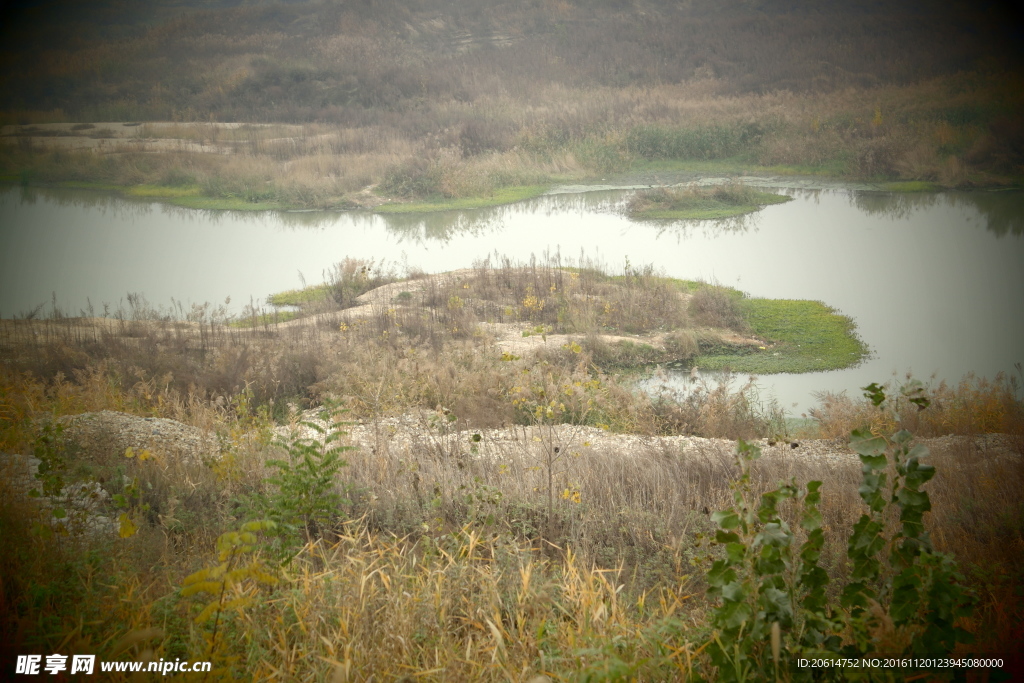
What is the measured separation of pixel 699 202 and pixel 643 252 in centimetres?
Answer: 401

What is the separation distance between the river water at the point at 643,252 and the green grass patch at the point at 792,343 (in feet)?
0.93

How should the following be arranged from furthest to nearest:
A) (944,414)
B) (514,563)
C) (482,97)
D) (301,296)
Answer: (482,97), (301,296), (944,414), (514,563)

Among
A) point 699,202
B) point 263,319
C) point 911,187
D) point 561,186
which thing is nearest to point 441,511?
point 263,319

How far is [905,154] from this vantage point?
60.0ft

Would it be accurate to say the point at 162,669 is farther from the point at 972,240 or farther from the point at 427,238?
the point at 972,240

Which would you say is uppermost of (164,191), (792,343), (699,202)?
(164,191)

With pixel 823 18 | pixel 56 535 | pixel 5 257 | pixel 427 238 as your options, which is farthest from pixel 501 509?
pixel 823 18

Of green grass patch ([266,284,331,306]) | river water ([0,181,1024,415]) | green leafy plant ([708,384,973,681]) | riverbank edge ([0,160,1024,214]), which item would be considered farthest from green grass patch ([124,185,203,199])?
green leafy plant ([708,384,973,681])

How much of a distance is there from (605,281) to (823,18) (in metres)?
22.9

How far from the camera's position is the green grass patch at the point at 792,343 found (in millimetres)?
9125

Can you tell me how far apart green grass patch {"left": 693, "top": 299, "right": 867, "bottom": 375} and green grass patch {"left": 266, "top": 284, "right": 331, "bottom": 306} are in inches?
267

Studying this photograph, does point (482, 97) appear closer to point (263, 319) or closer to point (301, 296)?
point (301, 296)

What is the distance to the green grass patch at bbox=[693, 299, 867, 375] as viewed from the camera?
9.12m

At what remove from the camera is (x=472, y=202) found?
1814 cm
